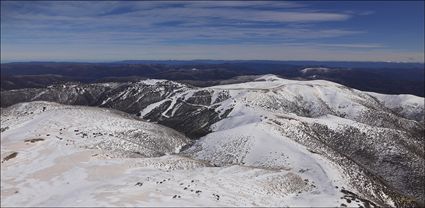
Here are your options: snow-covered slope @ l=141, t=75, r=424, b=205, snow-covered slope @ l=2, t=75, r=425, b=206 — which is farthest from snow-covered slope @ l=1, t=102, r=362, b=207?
snow-covered slope @ l=141, t=75, r=424, b=205

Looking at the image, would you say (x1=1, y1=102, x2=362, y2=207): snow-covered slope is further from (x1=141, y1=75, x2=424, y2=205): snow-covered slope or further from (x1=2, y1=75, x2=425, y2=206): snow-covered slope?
(x1=141, y1=75, x2=424, y2=205): snow-covered slope

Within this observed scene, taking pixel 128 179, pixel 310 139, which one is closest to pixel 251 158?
pixel 310 139

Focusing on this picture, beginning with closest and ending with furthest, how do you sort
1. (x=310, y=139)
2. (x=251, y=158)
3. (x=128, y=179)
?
(x=128, y=179) → (x=251, y=158) → (x=310, y=139)

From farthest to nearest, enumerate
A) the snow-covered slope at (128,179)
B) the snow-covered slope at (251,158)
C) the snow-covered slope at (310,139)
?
the snow-covered slope at (310,139), the snow-covered slope at (251,158), the snow-covered slope at (128,179)

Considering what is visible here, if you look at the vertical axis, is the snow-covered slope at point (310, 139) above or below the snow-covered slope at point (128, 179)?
below

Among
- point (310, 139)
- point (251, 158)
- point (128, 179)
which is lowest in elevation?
point (251, 158)

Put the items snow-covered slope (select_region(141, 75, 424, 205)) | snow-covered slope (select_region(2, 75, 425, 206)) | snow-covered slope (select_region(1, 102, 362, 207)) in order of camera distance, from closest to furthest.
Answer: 1. snow-covered slope (select_region(1, 102, 362, 207))
2. snow-covered slope (select_region(2, 75, 425, 206))
3. snow-covered slope (select_region(141, 75, 424, 205))

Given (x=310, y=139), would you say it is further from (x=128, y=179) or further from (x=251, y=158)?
(x=128, y=179)

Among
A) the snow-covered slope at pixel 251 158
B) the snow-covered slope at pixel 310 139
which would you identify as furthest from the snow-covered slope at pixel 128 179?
the snow-covered slope at pixel 310 139

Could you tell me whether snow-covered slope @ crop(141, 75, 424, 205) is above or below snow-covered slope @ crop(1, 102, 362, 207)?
below

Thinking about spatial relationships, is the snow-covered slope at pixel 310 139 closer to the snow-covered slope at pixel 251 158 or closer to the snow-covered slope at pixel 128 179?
the snow-covered slope at pixel 251 158

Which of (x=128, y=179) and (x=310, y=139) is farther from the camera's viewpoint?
(x=310, y=139)
